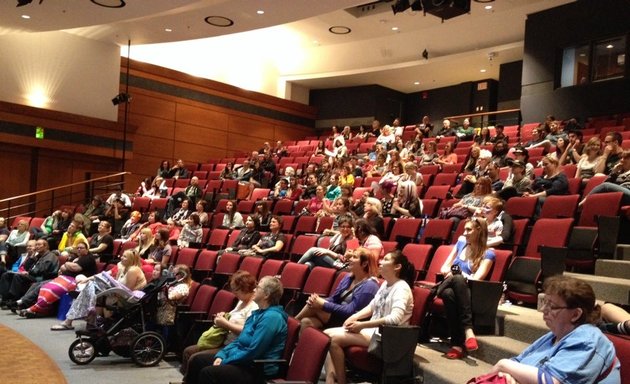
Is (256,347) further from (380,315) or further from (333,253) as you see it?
(333,253)

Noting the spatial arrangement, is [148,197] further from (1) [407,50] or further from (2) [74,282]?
(1) [407,50]

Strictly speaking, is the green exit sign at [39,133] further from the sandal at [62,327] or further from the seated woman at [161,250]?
the sandal at [62,327]

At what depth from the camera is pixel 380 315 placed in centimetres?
303

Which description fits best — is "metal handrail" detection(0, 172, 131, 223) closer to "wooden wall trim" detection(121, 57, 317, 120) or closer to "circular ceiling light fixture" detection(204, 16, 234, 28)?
"wooden wall trim" detection(121, 57, 317, 120)

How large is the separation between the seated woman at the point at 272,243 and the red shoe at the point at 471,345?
2872 mm

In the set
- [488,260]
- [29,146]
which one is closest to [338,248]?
[488,260]

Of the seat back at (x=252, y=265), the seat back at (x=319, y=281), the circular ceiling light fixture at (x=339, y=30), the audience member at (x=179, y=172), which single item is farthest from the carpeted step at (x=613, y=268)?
the circular ceiling light fixture at (x=339, y=30)

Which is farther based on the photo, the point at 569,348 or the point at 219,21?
the point at 219,21

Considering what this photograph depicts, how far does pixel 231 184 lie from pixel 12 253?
10.6 ft

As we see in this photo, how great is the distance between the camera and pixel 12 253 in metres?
7.57

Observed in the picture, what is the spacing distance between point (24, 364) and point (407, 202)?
11.7 feet

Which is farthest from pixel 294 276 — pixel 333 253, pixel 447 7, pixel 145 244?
pixel 447 7

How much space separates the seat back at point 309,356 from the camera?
2.46 metres

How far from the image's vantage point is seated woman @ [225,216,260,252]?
19.9 feet
